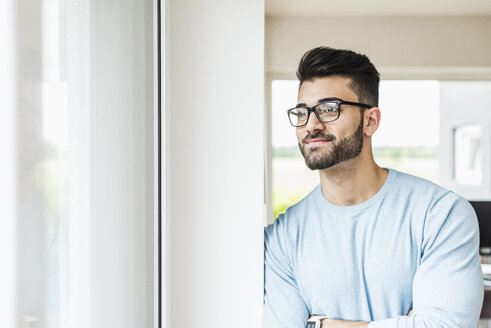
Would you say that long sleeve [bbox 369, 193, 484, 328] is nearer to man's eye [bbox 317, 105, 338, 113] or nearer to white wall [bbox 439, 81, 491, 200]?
white wall [bbox 439, 81, 491, 200]

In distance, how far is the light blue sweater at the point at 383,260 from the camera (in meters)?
1.69

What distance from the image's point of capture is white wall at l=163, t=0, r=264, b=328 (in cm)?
186

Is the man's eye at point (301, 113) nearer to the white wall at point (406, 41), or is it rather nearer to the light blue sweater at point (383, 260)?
the white wall at point (406, 41)

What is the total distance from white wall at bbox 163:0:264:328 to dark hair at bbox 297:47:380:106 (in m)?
0.17

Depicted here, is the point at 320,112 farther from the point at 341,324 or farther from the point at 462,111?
the point at 341,324

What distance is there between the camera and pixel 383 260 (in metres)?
1.72

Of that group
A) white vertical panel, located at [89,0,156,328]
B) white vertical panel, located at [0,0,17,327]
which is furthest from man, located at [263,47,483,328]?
white vertical panel, located at [0,0,17,327]

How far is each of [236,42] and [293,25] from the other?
0.21 m

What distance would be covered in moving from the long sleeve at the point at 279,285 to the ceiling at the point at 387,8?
0.72 m

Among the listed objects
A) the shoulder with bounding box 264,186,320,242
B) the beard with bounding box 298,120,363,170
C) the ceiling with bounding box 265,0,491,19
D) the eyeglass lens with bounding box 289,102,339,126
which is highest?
the ceiling with bounding box 265,0,491,19

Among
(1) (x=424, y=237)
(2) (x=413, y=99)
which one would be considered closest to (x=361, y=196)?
(1) (x=424, y=237)

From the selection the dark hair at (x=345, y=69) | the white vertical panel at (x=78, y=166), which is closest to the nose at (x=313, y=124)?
the dark hair at (x=345, y=69)

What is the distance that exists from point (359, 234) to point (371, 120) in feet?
1.26

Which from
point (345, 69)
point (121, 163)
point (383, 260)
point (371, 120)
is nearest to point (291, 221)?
point (383, 260)
